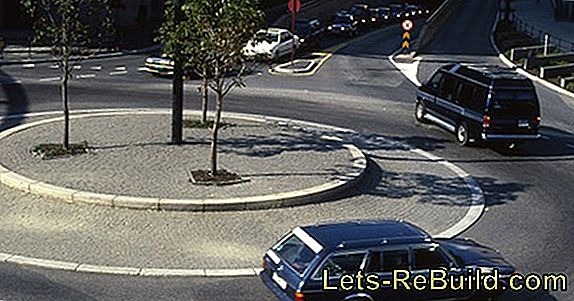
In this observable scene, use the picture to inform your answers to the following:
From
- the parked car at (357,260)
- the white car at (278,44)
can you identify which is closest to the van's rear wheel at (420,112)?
the white car at (278,44)

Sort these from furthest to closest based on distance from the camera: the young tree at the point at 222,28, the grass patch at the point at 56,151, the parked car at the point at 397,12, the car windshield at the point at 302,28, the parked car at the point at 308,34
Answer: the parked car at the point at 397,12, the car windshield at the point at 302,28, the parked car at the point at 308,34, the grass patch at the point at 56,151, the young tree at the point at 222,28

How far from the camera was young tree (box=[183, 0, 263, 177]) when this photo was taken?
19422 millimetres

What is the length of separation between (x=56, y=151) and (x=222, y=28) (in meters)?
4.93

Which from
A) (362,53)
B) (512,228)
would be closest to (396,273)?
(512,228)

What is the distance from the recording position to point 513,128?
83.3ft

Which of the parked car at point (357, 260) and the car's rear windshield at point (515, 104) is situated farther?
the car's rear windshield at point (515, 104)

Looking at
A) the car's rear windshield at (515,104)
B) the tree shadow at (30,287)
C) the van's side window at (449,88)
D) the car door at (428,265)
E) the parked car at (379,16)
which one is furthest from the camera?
the parked car at (379,16)

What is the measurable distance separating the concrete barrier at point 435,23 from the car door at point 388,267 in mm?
34993

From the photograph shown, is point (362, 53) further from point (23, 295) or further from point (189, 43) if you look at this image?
point (23, 295)

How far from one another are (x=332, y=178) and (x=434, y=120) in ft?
27.1

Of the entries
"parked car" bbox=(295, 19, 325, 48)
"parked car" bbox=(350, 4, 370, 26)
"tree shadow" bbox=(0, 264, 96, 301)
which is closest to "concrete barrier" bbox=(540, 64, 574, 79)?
"parked car" bbox=(295, 19, 325, 48)

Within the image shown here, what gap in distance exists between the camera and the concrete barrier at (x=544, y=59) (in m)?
42.1

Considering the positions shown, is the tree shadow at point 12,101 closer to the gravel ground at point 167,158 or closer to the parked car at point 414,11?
the gravel ground at point 167,158

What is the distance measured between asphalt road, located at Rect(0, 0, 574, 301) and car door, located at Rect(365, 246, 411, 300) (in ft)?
6.70
